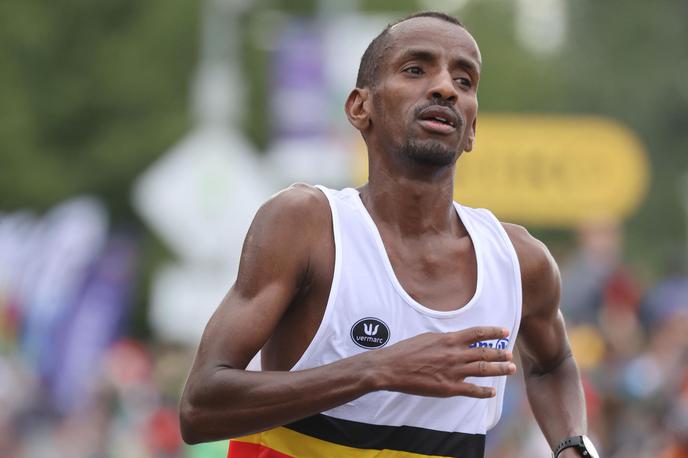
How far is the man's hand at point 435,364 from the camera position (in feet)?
13.3


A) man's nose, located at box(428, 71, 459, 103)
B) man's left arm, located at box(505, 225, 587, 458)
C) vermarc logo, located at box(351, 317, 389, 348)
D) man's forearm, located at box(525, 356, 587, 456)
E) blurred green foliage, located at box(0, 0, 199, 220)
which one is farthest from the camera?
blurred green foliage, located at box(0, 0, 199, 220)

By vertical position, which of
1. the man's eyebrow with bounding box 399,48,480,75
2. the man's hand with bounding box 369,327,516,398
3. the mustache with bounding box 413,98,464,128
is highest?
the man's eyebrow with bounding box 399,48,480,75

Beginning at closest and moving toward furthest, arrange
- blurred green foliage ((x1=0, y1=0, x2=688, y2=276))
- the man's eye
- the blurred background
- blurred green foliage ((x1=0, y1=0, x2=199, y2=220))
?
1. the man's eye
2. the blurred background
3. blurred green foliage ((x1=0, y1=0, x2=199, y2=220))
4. blurred green foliage ((x1=0, y1=0, x2=688, y2=276))

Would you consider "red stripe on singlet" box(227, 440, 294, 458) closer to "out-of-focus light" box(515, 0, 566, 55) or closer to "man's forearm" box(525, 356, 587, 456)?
"man's forearm" box(525, 356, 587, 456)

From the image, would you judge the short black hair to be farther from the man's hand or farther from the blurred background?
the man's hand

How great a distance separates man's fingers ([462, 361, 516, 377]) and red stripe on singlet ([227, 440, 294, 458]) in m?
0.77

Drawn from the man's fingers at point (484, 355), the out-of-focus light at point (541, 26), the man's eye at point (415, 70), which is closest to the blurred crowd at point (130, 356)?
the man's eye at point (415, 70)

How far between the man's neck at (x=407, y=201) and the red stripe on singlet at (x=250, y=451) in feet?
2.73

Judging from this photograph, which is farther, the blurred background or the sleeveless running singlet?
the blurred background

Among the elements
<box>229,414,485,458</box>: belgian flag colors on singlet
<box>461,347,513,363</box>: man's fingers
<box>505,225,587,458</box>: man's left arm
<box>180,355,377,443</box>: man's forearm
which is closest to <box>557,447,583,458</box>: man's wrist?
<box>505,225,587,458</box>: man's left arm

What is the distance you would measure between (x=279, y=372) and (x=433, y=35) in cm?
126

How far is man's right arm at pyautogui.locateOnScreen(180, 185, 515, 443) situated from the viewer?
4059 millimetres

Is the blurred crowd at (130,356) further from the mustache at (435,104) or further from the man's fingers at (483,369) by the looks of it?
the man's fingers at (483,369)

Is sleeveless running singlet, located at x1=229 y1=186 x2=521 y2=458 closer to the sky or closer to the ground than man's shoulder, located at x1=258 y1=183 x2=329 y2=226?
closer to the ground
